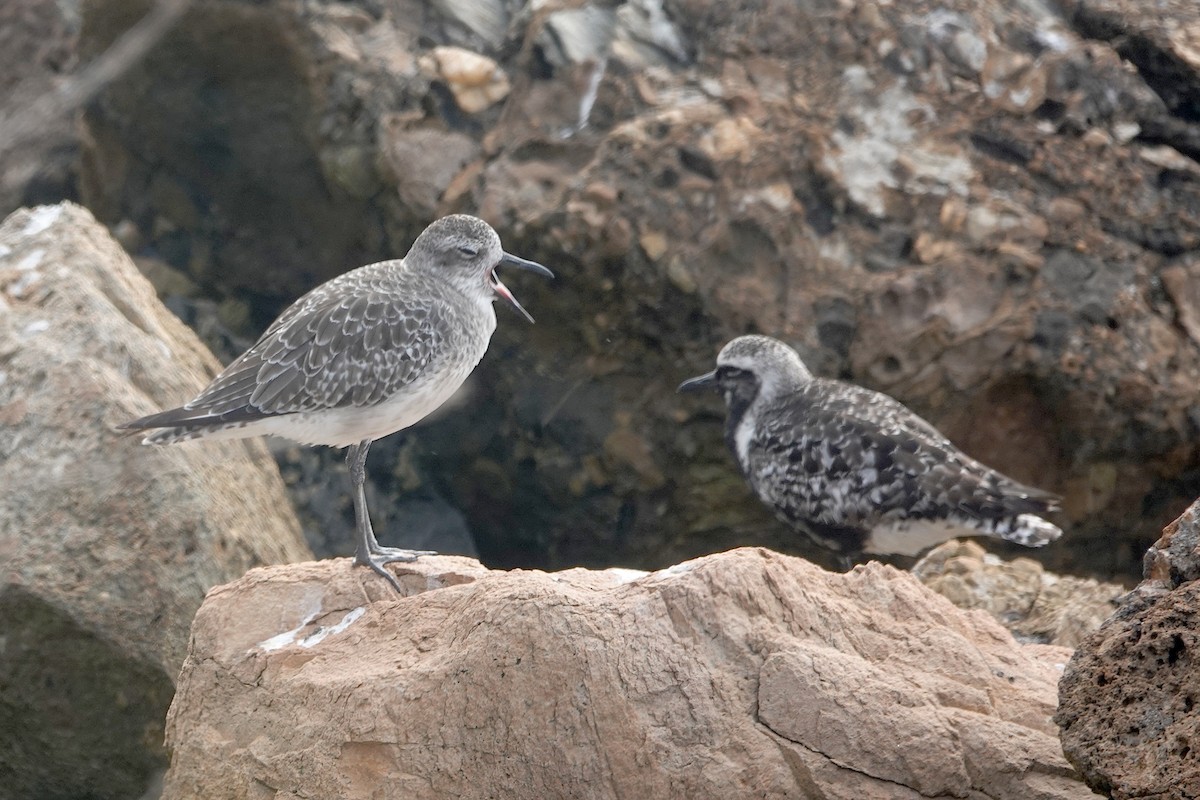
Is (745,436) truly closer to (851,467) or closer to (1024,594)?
(851,467)

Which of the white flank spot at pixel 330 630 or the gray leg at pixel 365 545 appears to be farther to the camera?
the gray leg at pixel 365 545

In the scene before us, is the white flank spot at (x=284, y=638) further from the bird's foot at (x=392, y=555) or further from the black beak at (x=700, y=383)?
the black beak at (x=700, y=383)

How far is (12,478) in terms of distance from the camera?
6.59m

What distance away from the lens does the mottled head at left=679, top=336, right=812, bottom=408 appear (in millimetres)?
8758

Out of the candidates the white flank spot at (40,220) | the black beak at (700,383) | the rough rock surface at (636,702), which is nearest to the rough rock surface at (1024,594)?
the rough rock surface at (636,702)

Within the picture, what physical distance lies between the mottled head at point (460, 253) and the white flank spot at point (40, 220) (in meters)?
2.27

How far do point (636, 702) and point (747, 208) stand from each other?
4.92 metres

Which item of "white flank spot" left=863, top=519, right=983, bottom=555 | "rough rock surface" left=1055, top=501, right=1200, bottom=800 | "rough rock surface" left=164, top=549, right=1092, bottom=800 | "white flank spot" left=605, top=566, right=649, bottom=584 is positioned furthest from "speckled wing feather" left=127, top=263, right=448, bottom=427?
"rough rock surface" left=1055, top=501, right=1200, bottom=800

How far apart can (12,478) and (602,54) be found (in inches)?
202

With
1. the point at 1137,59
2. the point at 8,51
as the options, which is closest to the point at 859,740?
the point at 1137,59

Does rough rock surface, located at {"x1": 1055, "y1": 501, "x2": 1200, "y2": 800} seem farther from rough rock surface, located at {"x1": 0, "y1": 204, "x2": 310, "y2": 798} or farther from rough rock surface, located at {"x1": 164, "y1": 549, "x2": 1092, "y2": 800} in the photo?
rough rock surface, located at {"x1": 0, "y1": 204, "x2": 310, "y2": 798}

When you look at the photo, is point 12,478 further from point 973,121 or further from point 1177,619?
point 973,121

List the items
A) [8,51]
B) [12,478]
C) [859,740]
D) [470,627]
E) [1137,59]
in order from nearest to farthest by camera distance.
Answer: [859,740] < [470,627] < [12,478] < [1137,59] < [8,51]

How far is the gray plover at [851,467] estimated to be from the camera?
8102mm
